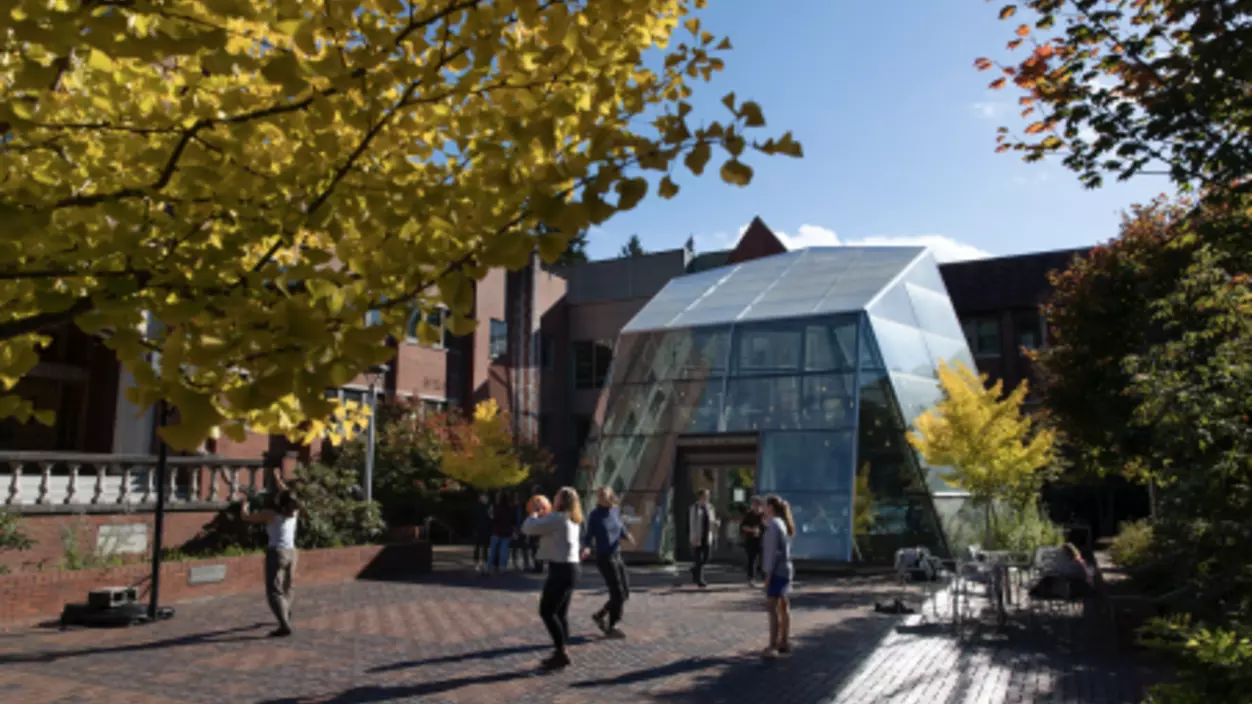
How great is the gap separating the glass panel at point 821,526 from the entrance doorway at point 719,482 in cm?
216

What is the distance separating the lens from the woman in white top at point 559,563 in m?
8.93

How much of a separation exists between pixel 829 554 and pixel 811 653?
30.5ft

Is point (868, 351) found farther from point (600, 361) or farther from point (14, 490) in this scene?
point (600, 361)

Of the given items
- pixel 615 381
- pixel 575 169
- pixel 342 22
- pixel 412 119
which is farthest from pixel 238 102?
pixel 615 381

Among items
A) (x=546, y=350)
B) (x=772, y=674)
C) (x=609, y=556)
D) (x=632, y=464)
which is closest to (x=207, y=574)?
(x=609, y=556)

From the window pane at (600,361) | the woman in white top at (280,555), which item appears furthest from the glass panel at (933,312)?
the woman in white top at (280,555)

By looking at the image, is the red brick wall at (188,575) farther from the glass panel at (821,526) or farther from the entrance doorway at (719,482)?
the glass panel at (821,526)

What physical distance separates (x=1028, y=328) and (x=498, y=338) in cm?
2118

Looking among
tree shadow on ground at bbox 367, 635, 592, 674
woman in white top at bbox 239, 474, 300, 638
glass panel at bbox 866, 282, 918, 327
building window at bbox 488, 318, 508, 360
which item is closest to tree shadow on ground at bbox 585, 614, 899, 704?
tree shadow on ground at bbox 367, 635, 592, 674

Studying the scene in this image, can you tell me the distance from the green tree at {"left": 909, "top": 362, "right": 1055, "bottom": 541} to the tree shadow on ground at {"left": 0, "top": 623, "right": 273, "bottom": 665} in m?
12.8

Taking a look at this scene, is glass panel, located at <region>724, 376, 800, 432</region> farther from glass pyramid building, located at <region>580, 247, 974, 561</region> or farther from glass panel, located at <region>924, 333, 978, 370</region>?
glass panel, located at <region>924, 333, 978, 370</region>

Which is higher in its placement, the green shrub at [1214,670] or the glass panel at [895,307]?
the glass panel at [895,307]

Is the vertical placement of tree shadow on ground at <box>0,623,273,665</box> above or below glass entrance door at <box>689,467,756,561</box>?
below

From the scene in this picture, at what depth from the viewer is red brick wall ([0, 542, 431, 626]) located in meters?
11.6
